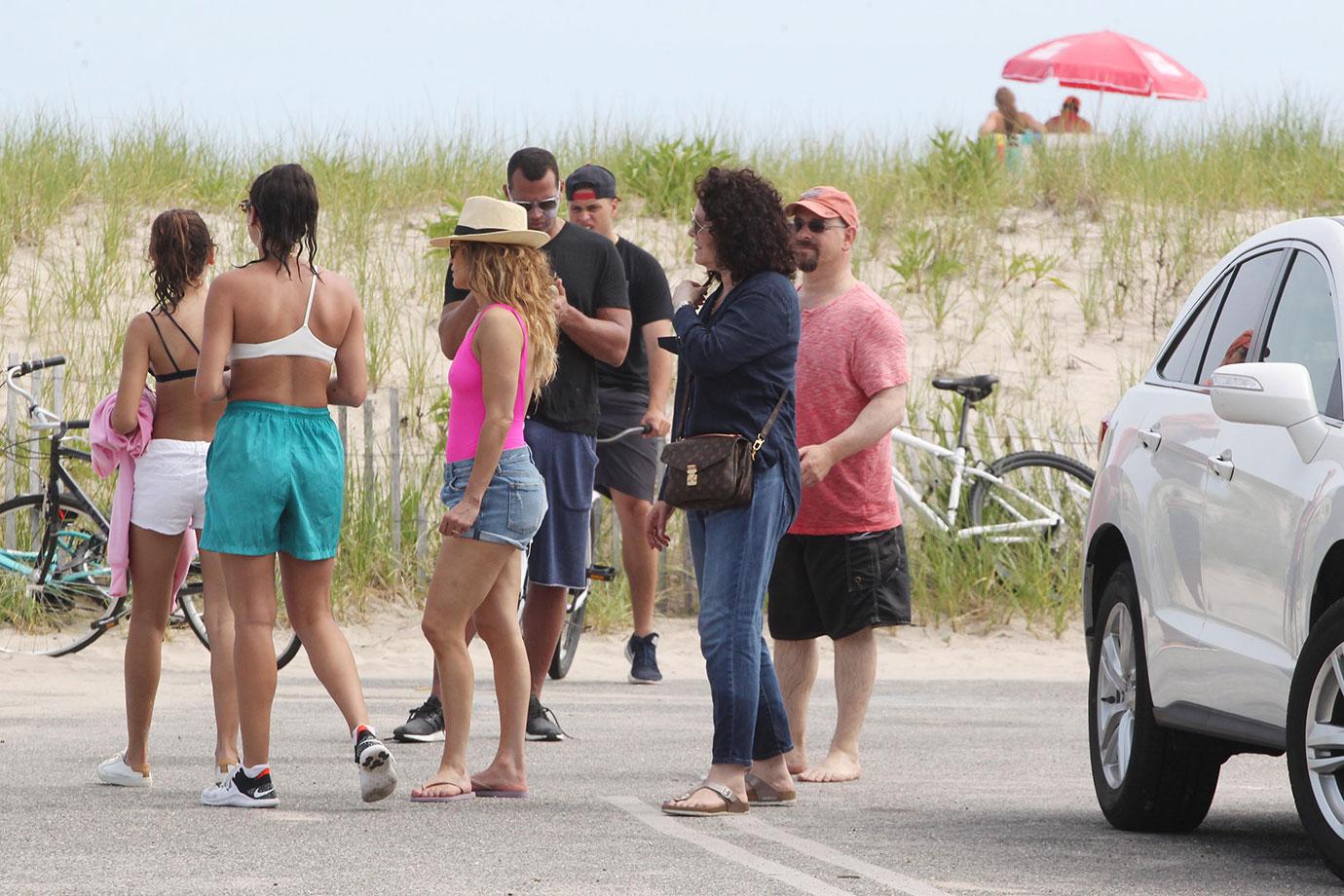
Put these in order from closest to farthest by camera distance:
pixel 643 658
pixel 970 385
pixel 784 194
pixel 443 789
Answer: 1. pixel 443 789
2. pixel 643 658
3. pixel 970 385
4. pixel 784 194

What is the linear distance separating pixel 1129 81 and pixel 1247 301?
628 inches

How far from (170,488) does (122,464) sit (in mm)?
309

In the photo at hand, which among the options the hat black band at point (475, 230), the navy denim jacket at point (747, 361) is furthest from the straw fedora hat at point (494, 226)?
the navy denim jacket at point (747, 361)

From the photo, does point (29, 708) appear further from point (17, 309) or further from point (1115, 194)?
point (1115, 194)

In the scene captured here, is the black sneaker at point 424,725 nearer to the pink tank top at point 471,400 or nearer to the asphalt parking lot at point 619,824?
the asphalt parking lot at point 619,824

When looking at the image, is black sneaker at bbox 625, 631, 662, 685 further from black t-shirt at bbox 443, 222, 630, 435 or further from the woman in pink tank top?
the woman in pink tank top

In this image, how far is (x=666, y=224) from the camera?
20609 mm

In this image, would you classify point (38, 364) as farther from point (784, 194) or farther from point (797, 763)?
point (784, 194)

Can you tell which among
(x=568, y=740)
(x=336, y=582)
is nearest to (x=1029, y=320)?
(x=336, y=582)

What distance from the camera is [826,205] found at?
294 inches

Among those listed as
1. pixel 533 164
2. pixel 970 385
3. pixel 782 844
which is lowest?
pixel 782 844

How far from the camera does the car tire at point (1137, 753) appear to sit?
257 inches

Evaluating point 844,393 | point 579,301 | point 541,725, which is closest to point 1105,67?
point 579,301

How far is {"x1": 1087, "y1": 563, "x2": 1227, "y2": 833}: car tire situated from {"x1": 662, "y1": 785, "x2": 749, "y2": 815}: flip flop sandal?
1.17 meters
